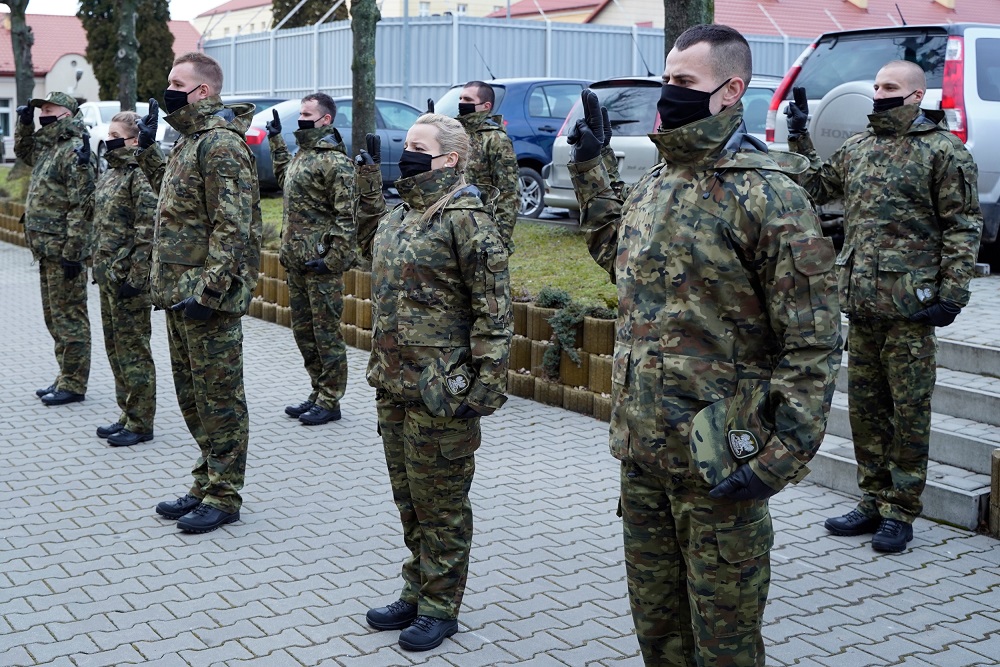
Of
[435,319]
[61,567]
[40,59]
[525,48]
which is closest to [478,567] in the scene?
[435,319]

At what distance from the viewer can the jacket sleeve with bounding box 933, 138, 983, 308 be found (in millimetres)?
5359

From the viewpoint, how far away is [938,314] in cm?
542

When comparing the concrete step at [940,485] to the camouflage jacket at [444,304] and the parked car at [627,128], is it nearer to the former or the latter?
the camouflage jacket at [444,304]

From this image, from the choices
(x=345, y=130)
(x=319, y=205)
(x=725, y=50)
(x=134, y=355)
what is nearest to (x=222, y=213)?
(x=134, y=355)

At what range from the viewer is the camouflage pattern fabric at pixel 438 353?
4.43m

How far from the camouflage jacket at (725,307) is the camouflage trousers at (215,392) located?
10.3 ft

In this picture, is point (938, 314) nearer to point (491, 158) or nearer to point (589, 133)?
point (589, 133)

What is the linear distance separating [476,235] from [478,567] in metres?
1.88

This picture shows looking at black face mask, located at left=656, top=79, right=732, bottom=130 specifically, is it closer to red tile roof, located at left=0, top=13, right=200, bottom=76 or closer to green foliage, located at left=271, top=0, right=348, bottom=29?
green foliage, located at left=271, top=0, right=348, bottom=29

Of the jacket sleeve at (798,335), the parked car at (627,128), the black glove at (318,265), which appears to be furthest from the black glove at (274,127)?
the jacket sleeve at (798,335)

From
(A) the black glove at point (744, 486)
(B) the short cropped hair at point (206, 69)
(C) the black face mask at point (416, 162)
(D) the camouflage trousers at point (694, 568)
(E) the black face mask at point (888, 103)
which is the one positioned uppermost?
(B) the short cropped hair at point (206, 69)

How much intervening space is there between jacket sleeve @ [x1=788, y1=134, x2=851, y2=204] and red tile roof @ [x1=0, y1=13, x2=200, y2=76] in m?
57.9

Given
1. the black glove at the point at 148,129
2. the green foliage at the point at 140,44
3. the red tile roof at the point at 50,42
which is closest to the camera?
the black glove at the point at 148,129

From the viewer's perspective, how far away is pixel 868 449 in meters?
5.86
